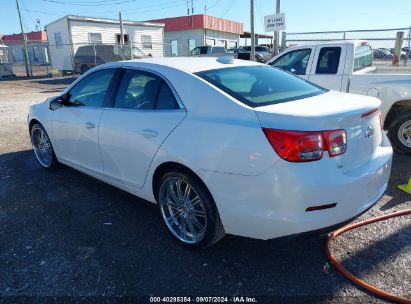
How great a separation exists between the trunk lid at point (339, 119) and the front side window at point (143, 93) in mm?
968

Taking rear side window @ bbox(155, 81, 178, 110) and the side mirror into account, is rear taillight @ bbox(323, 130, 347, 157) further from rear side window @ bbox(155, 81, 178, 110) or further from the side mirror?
the side mirror

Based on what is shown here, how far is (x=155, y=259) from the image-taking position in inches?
121

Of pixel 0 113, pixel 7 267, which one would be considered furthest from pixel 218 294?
pixel 0 113

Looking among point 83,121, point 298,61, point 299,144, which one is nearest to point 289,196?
point 299,144

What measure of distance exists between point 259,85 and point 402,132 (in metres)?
3.61

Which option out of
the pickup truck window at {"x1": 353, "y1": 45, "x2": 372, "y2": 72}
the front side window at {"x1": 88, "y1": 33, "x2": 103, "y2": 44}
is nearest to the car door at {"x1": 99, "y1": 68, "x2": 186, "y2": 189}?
the pickup truck window at {"x1": 353, "y1": 45, "x2": 372, "y2": 72}

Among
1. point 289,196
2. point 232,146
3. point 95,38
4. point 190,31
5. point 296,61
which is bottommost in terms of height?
point 289,196

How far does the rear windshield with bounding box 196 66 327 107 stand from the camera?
2.92 metres

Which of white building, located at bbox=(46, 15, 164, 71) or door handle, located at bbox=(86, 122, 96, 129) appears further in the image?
white building, located at bbox=(46, 15, 164, 71)

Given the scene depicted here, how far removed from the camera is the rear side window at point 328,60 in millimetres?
6246

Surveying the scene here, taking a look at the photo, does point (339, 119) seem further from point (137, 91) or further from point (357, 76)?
point (357, 76)

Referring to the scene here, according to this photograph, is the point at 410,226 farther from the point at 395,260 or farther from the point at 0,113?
the point at 0,113

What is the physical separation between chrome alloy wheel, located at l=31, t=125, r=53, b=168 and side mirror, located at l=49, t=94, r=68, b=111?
2.05 feet

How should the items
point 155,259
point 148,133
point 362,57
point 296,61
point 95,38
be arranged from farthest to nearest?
point 95,38 < point 296,61 < point 362,57 < point 148,133 < point 155,259
